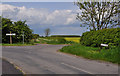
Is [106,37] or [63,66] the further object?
[106,37]

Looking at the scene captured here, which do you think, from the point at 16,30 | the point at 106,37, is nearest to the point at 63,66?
the point at 106,37

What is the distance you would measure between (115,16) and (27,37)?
2594 cm

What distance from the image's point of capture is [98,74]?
9852 mm

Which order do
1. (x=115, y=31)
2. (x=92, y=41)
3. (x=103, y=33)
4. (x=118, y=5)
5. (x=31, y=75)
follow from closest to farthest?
(x=31, y=75), (x=115, y=31), (x=103, y=33), (x=92, y=41), (x=118, y=5)

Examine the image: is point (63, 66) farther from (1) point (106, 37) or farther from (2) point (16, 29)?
(2) point (16, 29)

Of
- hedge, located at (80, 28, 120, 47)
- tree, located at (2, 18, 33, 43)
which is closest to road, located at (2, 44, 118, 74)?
hedge, located at (80, 28, 120, 47)

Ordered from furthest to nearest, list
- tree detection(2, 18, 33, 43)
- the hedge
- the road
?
tree detection(2, 18, 33, 43) → the hedge → the road

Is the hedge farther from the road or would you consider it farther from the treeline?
the treeline

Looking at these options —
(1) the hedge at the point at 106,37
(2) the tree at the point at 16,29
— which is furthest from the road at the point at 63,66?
(2) the tree at the point at 16,29

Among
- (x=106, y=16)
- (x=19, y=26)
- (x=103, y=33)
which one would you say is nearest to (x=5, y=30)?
(x=19, y=26)

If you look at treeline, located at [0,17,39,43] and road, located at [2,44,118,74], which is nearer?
road, located at [2,44,118,74]

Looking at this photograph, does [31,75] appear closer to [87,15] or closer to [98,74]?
[98,74]

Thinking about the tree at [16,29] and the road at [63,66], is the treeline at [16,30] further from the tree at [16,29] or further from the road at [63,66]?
the road at [63,66]

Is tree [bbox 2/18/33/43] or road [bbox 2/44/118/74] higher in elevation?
tree [bbox 2/18/33/43]
